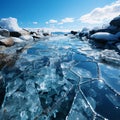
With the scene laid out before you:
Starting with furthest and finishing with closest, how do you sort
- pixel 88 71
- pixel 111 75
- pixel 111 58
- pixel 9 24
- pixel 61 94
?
pixel 9 24 < pixel 111 58 < pixel 88 71 < pixel 111 75 < pixel 61 94

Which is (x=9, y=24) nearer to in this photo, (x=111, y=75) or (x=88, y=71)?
(x=88, y=71)

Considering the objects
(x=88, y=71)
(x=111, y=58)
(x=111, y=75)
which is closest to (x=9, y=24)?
(x=111, y=58)

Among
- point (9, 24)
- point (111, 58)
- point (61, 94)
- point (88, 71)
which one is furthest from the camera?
point (9, 24)

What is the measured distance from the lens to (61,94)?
2881 millimetres

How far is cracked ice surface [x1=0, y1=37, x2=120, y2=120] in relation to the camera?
7.52 ft

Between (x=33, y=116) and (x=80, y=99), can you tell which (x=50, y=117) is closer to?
(x=33, y=116)

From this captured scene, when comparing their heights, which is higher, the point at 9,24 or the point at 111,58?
the point at 9,24

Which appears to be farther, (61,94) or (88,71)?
(88,71)

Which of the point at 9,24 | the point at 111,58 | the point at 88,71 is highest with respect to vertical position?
the point at 9,24

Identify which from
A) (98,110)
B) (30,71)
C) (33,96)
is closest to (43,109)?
(33,96)

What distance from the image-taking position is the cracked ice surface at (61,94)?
229 cm

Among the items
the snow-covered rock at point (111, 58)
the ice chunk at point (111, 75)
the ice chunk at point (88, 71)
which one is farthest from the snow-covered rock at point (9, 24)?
the ice chunk at point (111, 75)

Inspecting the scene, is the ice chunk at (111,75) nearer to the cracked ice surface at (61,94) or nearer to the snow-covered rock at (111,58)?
the cracked ice surface at (61,94)

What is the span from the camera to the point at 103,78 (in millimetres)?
3699
